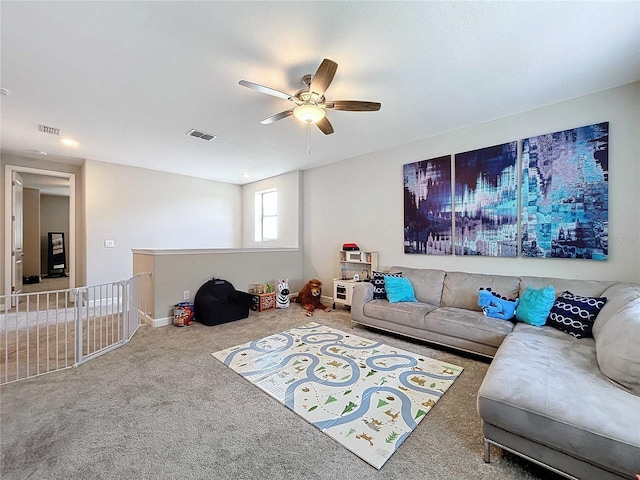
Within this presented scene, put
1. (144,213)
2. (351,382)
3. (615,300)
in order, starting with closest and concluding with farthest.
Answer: (615,300), (351,382), (144,213)

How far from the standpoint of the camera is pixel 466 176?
11.9ft

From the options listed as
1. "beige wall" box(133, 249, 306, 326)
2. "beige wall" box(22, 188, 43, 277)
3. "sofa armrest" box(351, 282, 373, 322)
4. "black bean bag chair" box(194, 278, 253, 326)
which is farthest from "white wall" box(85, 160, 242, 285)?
"sofa armrest" box(351, 282, 373, 322)

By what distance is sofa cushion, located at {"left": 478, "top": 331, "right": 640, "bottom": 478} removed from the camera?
Answer: 3.90 ft

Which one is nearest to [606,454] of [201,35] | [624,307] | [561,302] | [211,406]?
[624,307]

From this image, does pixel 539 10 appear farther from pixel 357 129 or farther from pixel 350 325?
pixel 350 325

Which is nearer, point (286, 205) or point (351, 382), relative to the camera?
point (351, 382)

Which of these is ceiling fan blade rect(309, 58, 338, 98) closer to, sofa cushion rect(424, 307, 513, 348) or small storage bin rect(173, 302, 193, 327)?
sofa cushion rect(424, 307, 513, 348)

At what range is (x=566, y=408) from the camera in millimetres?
1331

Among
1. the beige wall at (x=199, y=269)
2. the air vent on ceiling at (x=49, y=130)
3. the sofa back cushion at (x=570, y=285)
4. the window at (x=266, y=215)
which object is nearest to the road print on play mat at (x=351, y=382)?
the sofa back cushion at (x=570, y=285)

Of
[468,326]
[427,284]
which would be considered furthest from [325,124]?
[468,326]

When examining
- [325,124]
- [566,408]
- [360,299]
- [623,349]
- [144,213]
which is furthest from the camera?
[144,213]

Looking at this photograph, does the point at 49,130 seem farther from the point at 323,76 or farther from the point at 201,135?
the point at 323,76

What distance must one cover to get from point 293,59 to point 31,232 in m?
9.45

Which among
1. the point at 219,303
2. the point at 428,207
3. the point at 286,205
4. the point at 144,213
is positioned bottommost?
the point at 219,303
